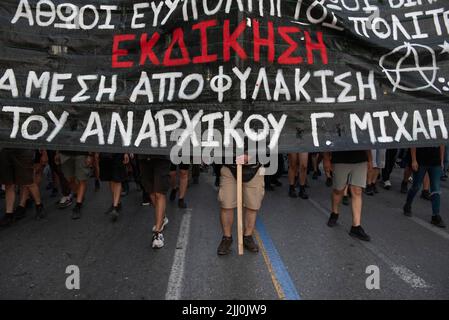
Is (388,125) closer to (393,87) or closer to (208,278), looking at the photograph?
(393,87)

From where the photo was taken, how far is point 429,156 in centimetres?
545

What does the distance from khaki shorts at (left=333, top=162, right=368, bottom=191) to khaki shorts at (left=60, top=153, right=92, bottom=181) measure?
3.67 metres

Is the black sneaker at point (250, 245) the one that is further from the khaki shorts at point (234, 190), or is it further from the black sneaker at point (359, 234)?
the black sneaker at point (359, 234)

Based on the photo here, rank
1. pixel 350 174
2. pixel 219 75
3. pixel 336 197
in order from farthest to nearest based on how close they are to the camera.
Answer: pixel 336 197 → pixel 350 174 → pixel 219 75

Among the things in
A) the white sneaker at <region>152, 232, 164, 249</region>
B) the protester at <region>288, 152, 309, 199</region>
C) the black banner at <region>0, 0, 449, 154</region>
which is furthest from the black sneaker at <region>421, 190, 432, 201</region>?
the white sneaker at <region>152, 232, 164, 249</region>

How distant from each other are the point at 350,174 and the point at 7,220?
4.63 meters

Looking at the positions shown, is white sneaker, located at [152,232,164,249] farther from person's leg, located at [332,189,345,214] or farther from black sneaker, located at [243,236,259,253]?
person's leg, located at [332,189,345,214]

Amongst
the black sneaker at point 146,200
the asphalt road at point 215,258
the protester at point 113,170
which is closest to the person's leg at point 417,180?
the asphalt road at point 215,258

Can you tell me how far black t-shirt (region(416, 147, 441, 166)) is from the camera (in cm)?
540

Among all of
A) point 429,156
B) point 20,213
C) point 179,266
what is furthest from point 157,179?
point 429,156

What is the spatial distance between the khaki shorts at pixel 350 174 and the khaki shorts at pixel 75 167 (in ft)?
12.0

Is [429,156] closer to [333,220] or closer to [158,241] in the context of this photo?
[333,220]

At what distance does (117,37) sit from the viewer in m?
3.72

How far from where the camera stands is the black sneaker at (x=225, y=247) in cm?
412
